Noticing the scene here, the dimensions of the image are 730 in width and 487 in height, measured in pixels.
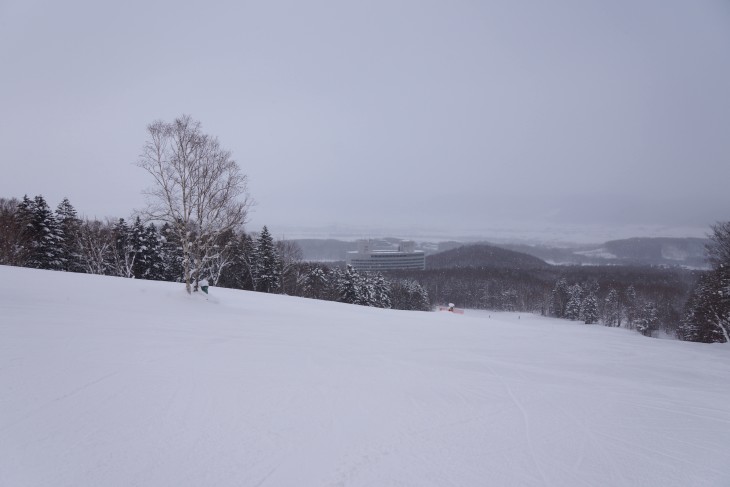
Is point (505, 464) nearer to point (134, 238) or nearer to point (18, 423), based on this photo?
point (18, 423)

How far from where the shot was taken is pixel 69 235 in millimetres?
35312

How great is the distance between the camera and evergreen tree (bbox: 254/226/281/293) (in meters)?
40.4

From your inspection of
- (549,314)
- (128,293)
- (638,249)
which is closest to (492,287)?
(549,314)

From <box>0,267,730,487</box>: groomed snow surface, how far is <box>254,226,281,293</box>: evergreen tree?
102ft

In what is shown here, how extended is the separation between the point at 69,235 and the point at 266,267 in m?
20.1

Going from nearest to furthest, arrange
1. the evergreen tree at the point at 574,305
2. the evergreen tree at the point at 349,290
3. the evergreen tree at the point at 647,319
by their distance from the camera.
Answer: the evergreen tree at the point at 349,290 < the evergreen tree at the point at 647,319 < the evergreen tree at the point at 574,305

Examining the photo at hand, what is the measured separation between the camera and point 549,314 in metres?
84.8

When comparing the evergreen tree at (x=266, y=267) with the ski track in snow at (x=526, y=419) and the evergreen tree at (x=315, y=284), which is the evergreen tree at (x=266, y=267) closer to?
the evergreen tree at (x=315, y=284)

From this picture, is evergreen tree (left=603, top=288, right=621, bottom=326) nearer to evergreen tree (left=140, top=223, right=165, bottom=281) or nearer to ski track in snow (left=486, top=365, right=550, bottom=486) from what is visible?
ski track in snow (left=486, top=365, right=550, bottom=486)

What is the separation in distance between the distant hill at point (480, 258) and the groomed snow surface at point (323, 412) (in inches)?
5712

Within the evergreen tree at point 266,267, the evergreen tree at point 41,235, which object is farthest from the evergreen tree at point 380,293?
the evergreen tree at point 41,235

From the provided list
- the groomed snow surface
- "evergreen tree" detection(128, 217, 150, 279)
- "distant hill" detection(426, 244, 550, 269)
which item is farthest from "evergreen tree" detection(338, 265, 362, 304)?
"distant hill" detection(426, 244, 550, 269)

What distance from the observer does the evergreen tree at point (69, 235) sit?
33.8 m

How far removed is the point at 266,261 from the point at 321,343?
109 ft
